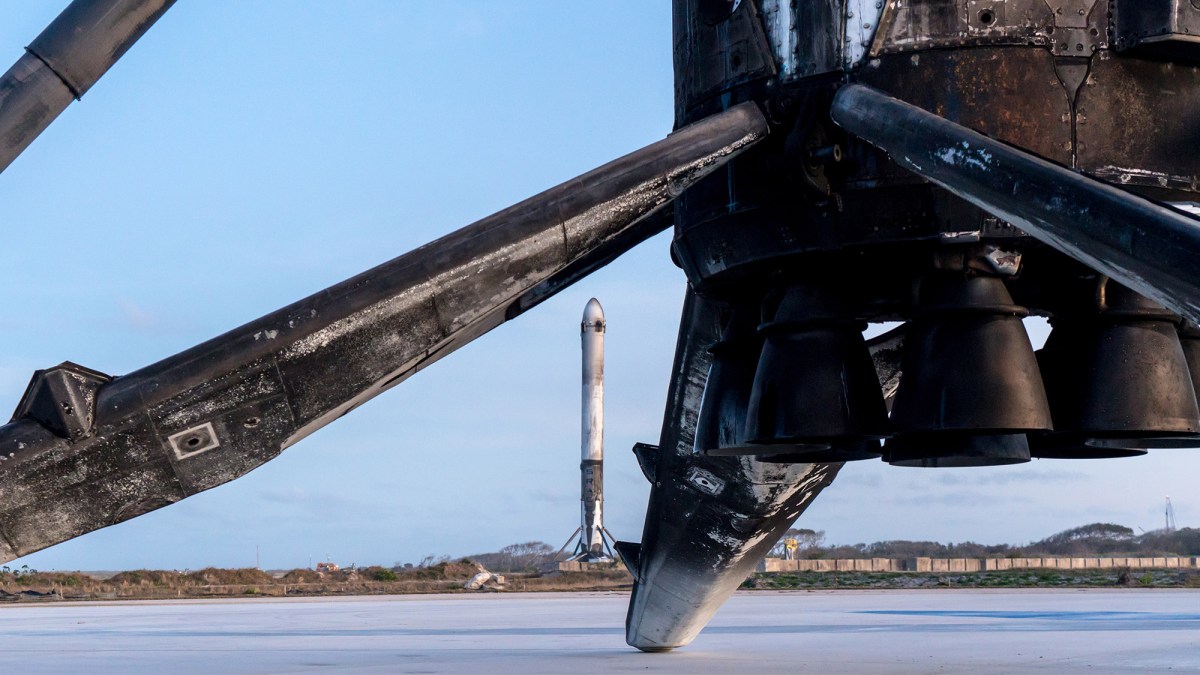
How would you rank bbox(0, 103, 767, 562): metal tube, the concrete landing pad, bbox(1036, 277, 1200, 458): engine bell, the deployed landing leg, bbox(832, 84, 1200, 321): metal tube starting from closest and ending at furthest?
bbox(832, 84, 1200, 321): metal tube → bbox(0, 103, 767, 562): metal tube → bbox(1036, 277, 1200, 458): engine bell → the concrete landing pad → the deployed landing leg

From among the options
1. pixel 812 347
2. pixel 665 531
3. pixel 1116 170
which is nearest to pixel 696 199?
pixel 812 347

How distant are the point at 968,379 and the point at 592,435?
53.8 metres

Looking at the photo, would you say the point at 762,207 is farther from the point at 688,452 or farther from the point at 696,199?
the point at 688,452

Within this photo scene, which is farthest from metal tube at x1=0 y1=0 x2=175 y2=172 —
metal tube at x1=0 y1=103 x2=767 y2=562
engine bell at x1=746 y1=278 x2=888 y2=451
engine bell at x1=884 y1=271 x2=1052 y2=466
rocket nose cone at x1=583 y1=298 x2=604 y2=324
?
rocket nose cone at x1=583 y1=298 x2=604 y2=324

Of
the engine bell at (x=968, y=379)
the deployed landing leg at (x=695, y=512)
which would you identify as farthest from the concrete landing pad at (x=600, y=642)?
the engine bell at (x=968, y=379)

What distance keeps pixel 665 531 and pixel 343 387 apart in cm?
553

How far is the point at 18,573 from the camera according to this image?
186ft

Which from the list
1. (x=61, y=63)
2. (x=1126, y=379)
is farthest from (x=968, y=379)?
(x=61, y=63)

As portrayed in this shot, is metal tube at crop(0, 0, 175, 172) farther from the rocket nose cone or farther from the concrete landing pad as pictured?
the rocket nose cone

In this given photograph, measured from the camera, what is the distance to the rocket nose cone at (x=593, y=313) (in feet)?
199

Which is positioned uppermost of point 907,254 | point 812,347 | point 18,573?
point 907,254

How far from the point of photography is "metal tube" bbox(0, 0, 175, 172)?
823cm

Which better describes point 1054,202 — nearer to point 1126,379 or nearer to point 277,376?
point 1126,379

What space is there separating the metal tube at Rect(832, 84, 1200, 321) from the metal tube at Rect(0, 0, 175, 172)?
187 inches
